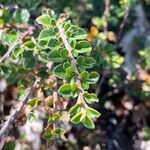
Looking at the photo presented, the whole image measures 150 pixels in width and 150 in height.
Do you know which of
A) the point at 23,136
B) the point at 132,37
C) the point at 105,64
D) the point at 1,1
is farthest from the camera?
the point at 132,37

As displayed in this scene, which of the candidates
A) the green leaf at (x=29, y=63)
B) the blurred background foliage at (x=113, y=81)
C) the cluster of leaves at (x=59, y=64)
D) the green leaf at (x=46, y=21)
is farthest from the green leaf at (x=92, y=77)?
the blurred background foliage at (x=113, y=81)

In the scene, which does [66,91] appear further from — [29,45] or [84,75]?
[29,45]

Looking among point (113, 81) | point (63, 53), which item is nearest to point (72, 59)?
point (63, 53)

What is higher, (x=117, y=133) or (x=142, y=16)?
(x=142, y=16)

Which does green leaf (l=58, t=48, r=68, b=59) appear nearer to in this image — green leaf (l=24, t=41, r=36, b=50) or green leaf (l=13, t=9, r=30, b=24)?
green leaf (l=24, t=41, r=36, b=50)

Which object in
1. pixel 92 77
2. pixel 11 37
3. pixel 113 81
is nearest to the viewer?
pixel 92 77

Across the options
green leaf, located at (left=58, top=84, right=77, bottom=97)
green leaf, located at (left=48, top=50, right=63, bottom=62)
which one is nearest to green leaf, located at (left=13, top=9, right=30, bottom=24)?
green leaf, located at (left=48, top=50, right=63, bottom=62)

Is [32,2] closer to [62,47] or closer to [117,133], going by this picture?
[62,47]

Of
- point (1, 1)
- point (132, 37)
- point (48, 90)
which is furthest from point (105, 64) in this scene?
point (132, 37)
